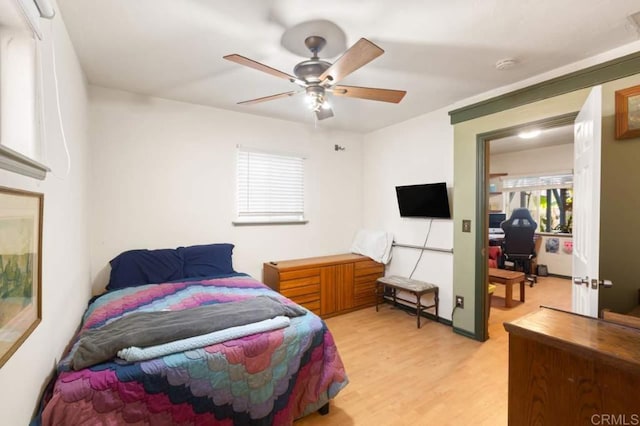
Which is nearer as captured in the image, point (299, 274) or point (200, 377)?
point (200, 377)

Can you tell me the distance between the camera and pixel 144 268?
2852 mm

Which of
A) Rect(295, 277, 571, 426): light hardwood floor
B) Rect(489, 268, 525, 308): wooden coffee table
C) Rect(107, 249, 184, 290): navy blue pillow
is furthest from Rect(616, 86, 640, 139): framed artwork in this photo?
Rect(107, 249, 184, 290): navy blue pillow

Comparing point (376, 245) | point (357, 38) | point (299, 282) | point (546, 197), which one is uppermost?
point (357, 38)

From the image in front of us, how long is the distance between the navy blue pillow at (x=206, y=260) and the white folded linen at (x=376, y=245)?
75.9 inches

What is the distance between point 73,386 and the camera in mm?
1313

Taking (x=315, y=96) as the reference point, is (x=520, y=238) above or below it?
below

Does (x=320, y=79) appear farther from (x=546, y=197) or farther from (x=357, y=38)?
Answer: (x=546, y=197)

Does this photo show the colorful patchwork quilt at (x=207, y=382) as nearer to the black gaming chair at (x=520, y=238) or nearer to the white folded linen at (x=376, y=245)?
the white folded linen at (x=376, y=245)

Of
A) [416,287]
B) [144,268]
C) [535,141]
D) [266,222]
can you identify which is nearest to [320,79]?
[266,222]

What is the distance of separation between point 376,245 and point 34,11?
382 centimetres

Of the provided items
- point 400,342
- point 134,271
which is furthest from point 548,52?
point 134,271

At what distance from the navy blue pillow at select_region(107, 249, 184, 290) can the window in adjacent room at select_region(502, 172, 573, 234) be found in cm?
674

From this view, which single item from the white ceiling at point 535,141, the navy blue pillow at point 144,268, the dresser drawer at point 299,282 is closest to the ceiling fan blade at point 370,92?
the dresser drawer at point 299,282

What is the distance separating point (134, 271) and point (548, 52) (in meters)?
4.02
